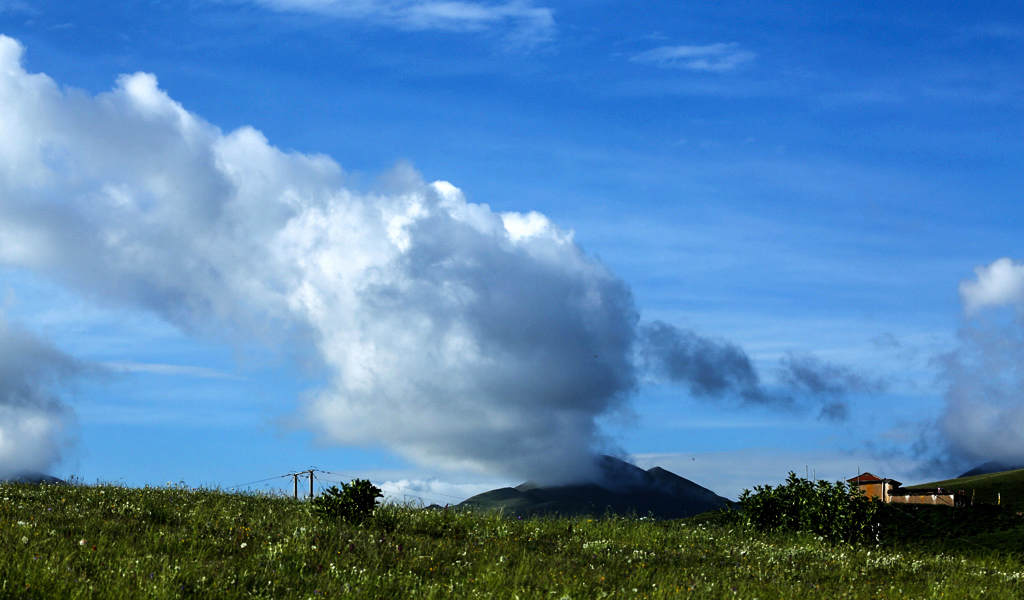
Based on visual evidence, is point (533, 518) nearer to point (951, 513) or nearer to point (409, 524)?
point (409, 524)

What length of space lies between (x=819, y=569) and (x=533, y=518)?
6.19 meters

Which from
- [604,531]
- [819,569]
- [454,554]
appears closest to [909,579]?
[819,569]

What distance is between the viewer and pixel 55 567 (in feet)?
29.5

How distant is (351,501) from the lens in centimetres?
1494

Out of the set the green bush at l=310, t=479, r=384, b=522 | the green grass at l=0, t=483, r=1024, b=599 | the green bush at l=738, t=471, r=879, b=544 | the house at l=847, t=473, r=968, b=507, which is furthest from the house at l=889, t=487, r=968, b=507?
the green bush at l=310, t=479, r=384, b=522

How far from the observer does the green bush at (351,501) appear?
14805 mm

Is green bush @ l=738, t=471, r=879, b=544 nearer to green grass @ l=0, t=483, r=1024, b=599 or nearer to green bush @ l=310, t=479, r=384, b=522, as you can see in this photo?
green grass @ l=0, t=483, r=1024, b=599

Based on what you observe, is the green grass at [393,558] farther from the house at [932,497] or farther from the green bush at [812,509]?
the house at [932,497]

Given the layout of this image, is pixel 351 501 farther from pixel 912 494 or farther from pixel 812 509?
pixel 912 494

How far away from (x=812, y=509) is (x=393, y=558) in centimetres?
1392

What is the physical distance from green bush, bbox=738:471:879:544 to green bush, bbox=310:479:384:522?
11474mm

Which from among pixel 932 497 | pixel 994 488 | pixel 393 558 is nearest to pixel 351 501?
pixel 393 558

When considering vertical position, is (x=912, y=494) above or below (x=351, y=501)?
below

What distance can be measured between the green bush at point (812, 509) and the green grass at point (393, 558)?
8.34 feet
